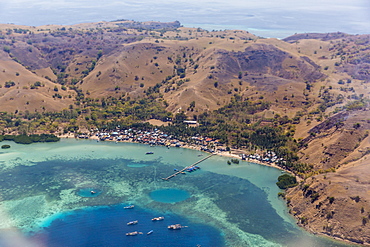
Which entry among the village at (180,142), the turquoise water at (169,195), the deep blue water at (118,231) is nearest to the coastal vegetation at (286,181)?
the village at (180,142)

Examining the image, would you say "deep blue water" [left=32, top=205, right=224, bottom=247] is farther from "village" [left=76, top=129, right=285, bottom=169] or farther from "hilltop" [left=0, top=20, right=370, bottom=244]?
"village" [left=76, top=129, right=285, bottom=169]

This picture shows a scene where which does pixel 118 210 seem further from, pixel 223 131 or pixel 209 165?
pixel 223 131

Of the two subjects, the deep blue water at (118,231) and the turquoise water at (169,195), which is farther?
the turquoise water at (169,195)

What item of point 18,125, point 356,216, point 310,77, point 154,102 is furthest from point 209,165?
point 310,77

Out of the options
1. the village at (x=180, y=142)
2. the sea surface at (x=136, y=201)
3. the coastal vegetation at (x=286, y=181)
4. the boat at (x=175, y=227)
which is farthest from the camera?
the village at (x=180, y=142)

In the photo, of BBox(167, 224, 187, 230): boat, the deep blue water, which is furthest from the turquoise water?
BBox(167, 224, 187, 230): boat

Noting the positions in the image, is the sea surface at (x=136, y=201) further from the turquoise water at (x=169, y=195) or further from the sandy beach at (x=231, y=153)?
the sandy beach at (x=231, y=153)

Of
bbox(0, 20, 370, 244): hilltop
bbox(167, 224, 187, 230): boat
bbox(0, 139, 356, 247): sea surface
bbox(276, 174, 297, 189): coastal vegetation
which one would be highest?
bbox(0, 20, 370, 244): hilltop
